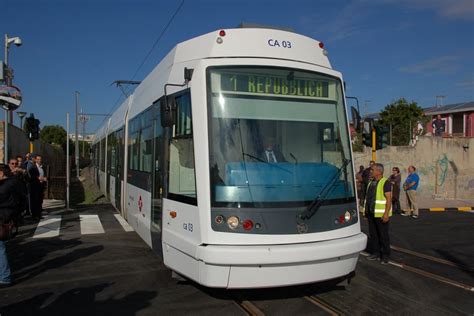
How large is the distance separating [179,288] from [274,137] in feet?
8.33

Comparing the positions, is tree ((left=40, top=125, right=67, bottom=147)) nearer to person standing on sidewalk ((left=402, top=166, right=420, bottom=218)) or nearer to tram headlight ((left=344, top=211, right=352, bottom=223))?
person standing on sidewalk ((left=402, top=166, right=420, bottom=218))

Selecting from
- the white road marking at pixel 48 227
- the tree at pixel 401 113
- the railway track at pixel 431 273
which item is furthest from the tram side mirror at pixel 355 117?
the tree at pixel 401 113

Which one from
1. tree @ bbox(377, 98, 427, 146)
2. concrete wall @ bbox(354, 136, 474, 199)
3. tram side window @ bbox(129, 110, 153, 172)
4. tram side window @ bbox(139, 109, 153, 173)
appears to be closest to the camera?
tram side window @ bbox(139, 109, 153, 173)

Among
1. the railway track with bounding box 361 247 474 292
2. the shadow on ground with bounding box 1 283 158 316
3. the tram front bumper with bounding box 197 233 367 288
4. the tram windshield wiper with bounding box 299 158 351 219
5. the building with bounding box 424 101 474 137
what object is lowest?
the railway track with bounding box 361 247 474 292

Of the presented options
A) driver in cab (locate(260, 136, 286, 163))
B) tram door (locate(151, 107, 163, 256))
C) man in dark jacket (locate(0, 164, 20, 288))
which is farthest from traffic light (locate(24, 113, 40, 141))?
driver in cab (locate(260, 136, 286, 163))

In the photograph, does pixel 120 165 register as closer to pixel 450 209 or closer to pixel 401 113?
pixel 450 209

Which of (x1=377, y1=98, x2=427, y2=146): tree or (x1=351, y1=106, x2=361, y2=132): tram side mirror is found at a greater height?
(x1=377, y1=98, x2=427, y2=146): tree

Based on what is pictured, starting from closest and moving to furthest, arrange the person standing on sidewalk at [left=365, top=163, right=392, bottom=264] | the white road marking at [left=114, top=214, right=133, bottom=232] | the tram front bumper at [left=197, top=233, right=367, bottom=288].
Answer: the tram front bumper at [left=197, top=233, right=367, bottom=288]
the person standing on sidewalk at [left=365, top=163, right=392, bottom=264]
the white road marking at [left=114, top=214, right=133, bottom=232]

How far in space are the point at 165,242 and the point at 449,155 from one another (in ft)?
70.0

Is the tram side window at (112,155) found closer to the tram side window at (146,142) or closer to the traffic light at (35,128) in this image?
the traffic light at (35,128)

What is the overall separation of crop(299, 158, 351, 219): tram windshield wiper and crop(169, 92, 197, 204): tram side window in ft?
4.25

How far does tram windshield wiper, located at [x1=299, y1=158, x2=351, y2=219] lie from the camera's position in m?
5.39

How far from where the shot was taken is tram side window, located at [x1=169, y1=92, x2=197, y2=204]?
563cm

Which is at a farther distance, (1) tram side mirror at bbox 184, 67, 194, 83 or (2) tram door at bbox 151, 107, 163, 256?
(2) tram door at bbox 151, 107, 163, 256
